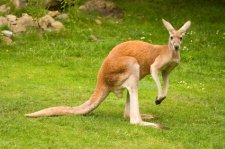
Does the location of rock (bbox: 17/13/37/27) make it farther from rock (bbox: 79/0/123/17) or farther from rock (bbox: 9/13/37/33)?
rock (bbox: 79/0/123/17)

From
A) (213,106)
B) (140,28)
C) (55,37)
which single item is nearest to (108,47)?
(55,37)

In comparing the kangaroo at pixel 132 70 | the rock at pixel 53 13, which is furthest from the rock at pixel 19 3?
the kangaroo at pixel 132 70

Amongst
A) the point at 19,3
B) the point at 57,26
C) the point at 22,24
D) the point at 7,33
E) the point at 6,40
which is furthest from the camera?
the point at 19,3

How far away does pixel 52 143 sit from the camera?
8.49 meters

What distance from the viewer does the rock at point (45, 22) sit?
18.2m

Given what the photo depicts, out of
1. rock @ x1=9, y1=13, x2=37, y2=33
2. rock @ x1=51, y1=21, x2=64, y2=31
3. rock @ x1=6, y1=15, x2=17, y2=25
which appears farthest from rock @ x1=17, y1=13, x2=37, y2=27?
rock @ x1=51, y1=21, x2=64, y2=31

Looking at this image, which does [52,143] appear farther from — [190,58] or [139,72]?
[190,58]

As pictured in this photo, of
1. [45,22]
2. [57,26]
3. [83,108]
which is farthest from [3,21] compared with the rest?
[83,108]

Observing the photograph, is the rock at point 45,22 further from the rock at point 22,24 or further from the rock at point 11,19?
the rock at point 11,19

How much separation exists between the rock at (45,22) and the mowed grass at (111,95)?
0.99ft

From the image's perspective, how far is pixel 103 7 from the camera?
69.8 ft

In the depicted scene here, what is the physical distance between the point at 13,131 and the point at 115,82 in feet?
6.59

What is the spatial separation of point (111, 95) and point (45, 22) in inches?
236

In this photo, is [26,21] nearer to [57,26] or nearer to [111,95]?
[57,26]
